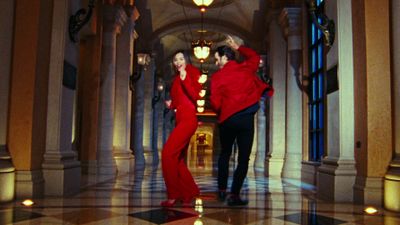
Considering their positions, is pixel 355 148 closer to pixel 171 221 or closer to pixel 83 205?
pixel 171 221

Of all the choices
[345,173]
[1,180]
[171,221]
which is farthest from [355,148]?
[1,180]

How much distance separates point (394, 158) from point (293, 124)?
203 inches

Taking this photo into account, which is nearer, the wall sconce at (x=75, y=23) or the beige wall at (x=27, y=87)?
the beige wall at (x=27, y=87)

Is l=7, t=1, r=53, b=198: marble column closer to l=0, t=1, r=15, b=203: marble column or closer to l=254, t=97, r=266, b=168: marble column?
l=0, t=1, r=15, b=203: marble column

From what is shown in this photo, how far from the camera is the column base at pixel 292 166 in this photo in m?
9.99

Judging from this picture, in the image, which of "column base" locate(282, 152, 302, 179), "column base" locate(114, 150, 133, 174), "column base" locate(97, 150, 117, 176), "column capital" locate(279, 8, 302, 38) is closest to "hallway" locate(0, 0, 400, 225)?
"column base" locate(97, 150, 117, 176)

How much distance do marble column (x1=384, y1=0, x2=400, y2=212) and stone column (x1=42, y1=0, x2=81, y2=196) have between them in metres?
3.96

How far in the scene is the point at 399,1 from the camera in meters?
4.96

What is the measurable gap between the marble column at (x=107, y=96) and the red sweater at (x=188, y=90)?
5067 millimetres

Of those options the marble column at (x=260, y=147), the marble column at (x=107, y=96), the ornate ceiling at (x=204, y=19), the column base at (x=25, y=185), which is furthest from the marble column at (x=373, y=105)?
the ornate ceiling at (x=204, y=19)

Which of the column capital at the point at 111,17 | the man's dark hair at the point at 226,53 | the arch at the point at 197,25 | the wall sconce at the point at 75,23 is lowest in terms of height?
the man's dark hair at the point at 226,53

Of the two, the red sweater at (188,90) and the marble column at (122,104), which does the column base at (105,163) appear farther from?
the red sweater at (188,90)

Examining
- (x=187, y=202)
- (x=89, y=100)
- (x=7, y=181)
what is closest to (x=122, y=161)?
(x=89, y=100)

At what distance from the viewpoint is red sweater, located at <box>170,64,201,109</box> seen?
4.76 m
